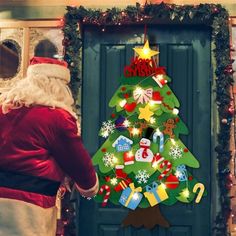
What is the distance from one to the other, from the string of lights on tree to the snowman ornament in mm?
683

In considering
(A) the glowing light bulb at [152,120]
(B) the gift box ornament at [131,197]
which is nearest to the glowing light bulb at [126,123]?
(A) the glowing light bulb at [152,120]

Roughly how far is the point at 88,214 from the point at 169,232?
2.79 ft

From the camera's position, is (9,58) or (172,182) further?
(9,58)

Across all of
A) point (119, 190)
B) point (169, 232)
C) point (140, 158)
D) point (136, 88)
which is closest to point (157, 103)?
point (136, 88)

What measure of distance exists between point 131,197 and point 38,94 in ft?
6.24

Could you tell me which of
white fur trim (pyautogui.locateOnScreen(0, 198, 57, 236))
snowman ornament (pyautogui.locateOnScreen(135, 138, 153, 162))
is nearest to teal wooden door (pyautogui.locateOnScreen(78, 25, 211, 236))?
snowman ornament (pyautogui.locateOnScreen(135, 138, 153, 162))

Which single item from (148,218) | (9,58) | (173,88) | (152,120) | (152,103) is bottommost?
(148,218)

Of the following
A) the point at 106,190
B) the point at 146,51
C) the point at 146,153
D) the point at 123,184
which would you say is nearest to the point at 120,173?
the point at 123,184

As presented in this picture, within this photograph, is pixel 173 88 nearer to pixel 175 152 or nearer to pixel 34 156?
pixel 175 152

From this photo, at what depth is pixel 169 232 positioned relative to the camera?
527 cm

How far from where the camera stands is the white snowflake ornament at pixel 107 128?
17.6 feet

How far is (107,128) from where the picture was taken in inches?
211

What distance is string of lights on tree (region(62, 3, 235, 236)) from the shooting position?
5.06m

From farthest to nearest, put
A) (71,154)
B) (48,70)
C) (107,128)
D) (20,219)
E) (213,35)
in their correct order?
(107,128)
(213,35)
(48,70)
(71,154)
(20,219)
